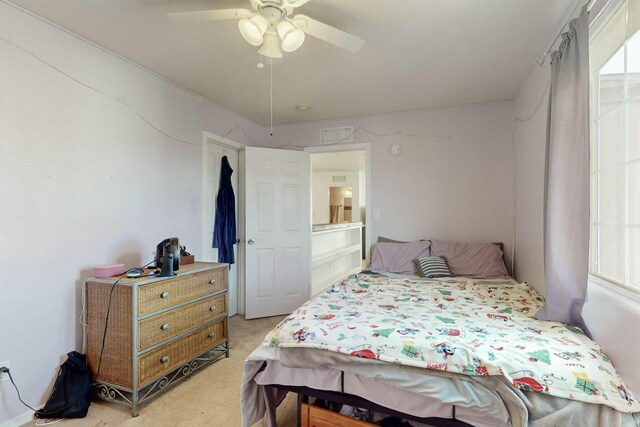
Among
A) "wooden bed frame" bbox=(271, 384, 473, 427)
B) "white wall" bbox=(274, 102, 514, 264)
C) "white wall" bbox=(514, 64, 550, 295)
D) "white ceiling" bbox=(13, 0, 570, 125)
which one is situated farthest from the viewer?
"white wall" bbox=(274, 102, 514, 264)

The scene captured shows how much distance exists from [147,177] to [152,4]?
4.12 feet

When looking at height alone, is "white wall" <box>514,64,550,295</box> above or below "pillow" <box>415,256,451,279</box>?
above

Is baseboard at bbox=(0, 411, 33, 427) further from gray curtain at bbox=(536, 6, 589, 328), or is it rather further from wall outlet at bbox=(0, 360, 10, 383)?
gray curtain at bbox=(536, 6, 589, 328)

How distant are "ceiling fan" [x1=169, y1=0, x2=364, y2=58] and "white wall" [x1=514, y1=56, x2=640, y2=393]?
5.21ft

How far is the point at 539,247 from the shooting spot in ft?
7.26

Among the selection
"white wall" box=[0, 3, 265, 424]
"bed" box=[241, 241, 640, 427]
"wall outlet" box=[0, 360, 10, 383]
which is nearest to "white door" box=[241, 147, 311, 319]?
"white wall" box=[0, 3, 265, 424]

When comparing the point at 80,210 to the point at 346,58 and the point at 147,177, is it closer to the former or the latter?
the point at 147,177

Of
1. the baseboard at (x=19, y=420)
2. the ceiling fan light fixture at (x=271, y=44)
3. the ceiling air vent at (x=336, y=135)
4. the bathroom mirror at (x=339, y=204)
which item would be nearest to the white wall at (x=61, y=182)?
the baseboard at (x=19, y=420)

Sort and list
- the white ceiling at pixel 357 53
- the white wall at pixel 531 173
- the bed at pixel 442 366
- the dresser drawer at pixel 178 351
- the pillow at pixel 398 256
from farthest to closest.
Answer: the pillow at pixel 398 256, the white wall at pixel 531 173, the dresser drawer at pixel 178 351, the white ceiling at pixel 357 53, the bed at pixel 442 366

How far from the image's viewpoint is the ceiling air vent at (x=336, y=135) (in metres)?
3.69

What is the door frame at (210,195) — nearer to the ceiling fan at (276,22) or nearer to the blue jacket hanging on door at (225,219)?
the blue jacket hanging on door at (225,219)

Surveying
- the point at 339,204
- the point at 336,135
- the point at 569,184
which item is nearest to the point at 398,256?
the point at 336,135

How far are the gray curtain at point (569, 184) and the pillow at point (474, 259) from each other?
1.20 meters

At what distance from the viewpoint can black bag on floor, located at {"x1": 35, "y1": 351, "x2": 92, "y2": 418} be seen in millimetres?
1746
